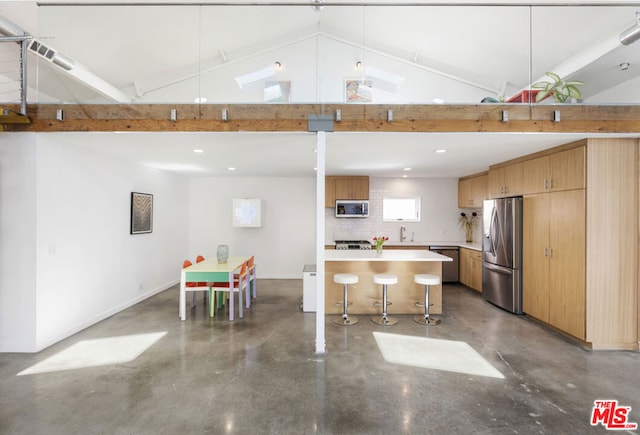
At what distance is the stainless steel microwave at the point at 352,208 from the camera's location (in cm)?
648

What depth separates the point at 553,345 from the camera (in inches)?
134

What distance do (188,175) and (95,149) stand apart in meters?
2.60

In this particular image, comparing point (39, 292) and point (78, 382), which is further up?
point (39, 292)

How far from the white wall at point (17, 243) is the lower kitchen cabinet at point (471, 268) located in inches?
258

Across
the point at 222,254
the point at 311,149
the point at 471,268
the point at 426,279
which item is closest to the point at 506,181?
the point at 471,268

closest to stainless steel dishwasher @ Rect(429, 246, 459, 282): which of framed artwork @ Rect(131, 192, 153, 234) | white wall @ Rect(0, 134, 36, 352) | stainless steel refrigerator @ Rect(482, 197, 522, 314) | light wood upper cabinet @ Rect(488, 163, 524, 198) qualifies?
stainless steel refrigerator @ Rect(482, 197, 522, 314)

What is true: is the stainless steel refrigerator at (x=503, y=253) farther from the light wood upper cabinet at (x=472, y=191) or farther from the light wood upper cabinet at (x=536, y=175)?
the light wood upper cabinet at (x=472, y=191)

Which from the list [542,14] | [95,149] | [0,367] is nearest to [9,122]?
[95,149]

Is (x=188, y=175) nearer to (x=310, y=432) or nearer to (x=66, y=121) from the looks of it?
(x=66, y=121)

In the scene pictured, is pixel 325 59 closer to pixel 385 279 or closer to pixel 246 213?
pixel 246 213

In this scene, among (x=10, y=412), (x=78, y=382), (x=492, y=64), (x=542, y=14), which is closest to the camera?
(x=10, y=412)

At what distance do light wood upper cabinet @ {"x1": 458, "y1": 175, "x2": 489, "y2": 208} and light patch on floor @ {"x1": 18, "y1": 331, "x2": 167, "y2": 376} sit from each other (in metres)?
5.98

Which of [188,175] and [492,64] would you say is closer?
[492,64]

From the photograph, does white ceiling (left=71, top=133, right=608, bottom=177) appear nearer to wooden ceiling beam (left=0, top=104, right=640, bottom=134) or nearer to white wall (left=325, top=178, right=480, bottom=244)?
wooden ceiling beam (left=0, top=104, right=640, bottom=134)
